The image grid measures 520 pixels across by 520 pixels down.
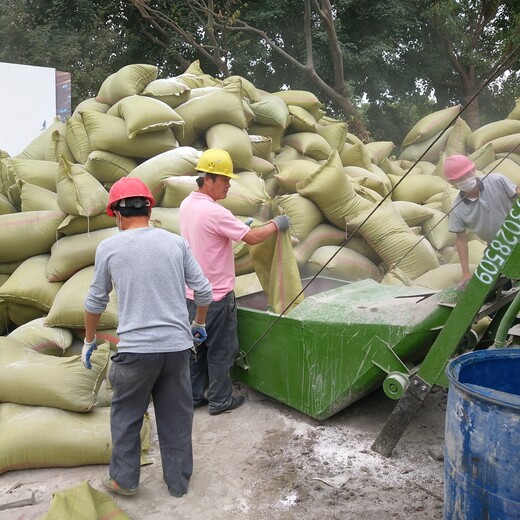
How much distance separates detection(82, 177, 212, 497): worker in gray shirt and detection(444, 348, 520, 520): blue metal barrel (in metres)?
1.12

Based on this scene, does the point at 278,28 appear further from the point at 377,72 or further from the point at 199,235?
the point at 199,235

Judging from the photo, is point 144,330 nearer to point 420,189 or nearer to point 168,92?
point 168,92

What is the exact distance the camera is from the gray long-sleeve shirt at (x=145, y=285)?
2270mm

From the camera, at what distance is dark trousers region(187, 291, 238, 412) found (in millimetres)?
3049

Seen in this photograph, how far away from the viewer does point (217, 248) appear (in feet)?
9.93

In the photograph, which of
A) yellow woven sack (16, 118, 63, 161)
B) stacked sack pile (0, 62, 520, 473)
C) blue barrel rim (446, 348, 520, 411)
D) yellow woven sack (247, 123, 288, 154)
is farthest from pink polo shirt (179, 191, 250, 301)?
yellow woven sack (16, 118, 63, 161)

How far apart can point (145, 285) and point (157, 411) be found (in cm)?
57

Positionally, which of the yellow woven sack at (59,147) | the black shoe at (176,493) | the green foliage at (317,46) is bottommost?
the black shoe at (176,493)

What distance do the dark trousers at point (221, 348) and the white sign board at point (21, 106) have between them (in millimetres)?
4836

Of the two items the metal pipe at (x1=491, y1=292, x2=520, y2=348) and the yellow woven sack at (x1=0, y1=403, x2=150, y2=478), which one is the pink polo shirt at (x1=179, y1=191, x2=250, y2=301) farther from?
the metal pipe at (x1=491, y1=292, x2=520, y2=348)

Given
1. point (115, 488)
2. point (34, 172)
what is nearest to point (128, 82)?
point (34, 172)

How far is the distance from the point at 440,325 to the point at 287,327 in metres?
0.77

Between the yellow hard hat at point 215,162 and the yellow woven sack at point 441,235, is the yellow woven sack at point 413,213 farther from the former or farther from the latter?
the yellow hard hat at point 215,162

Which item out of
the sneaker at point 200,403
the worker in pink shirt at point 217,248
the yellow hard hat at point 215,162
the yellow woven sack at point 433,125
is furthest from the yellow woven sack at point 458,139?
the sneaker at point 200,403
